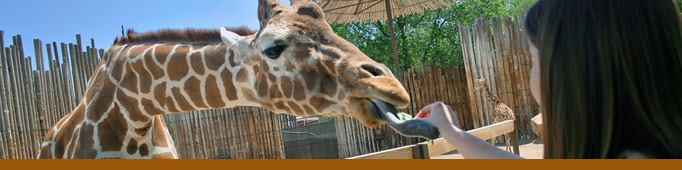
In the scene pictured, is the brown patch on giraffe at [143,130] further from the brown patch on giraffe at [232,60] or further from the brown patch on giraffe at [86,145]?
the brown patch on giraffe at [232,60]

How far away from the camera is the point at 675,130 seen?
3.12 ft

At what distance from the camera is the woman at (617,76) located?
0.96 meters

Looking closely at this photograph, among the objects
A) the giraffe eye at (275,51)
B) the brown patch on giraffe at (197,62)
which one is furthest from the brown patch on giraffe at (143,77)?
the giraffe eye at (275,51)

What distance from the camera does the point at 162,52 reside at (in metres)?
2.62

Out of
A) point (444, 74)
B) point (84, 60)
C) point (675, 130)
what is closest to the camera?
point (675, 130)

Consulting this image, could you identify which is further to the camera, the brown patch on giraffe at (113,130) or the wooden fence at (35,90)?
the wooden fence at (35,90)

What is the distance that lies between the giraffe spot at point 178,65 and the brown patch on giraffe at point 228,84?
276mm

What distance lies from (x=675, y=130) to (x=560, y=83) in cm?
24

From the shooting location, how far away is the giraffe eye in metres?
2.16

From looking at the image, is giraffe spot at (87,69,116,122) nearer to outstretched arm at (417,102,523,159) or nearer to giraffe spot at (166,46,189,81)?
giraffe spot at (166,46,189,81)

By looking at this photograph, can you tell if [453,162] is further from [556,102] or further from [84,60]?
[84,60]

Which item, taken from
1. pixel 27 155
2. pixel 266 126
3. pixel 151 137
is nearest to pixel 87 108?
pixel 151 137

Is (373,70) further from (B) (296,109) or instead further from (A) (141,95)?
(A) (141,95)

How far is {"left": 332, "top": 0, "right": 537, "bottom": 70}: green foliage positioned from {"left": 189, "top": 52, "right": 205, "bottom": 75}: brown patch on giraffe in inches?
753
